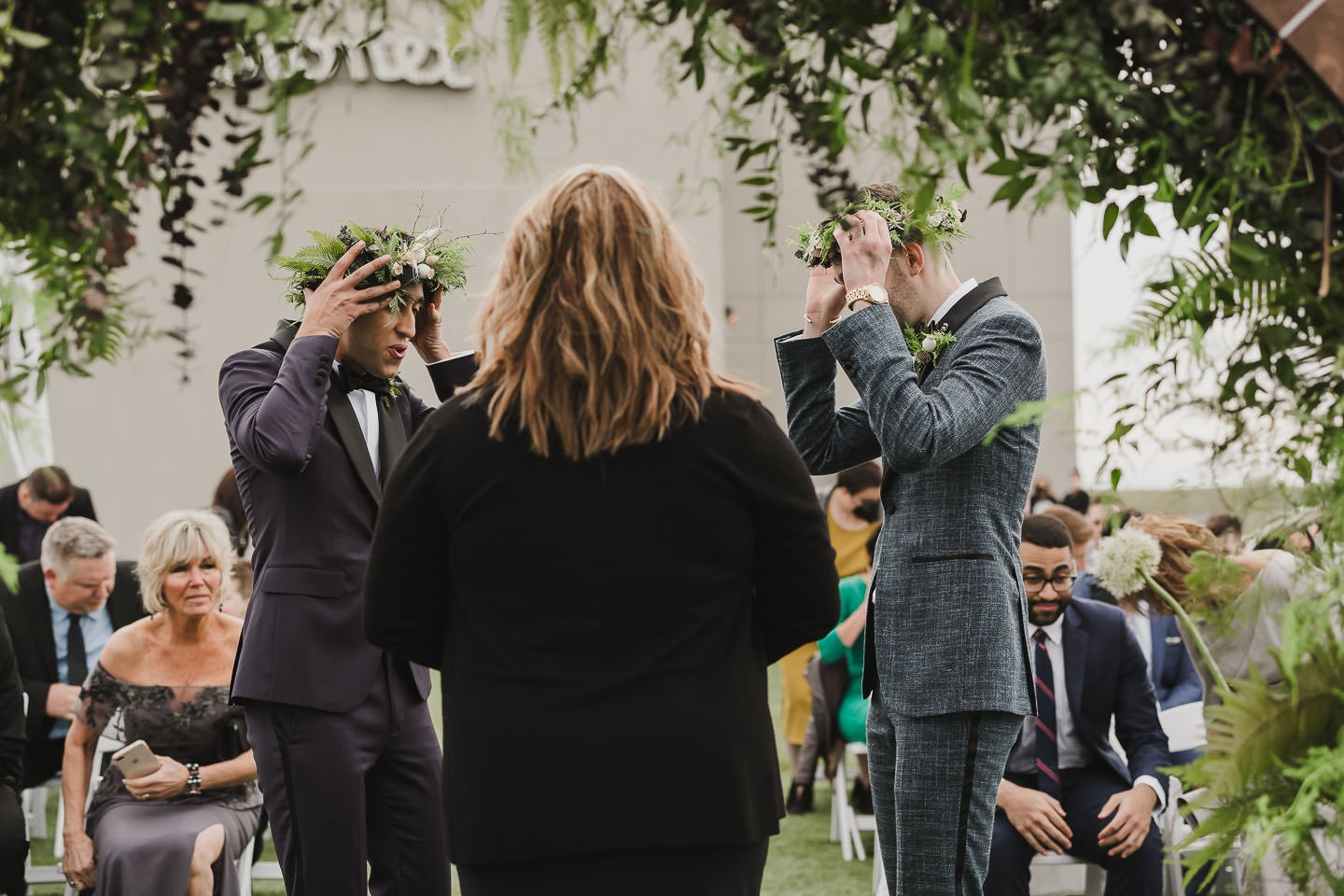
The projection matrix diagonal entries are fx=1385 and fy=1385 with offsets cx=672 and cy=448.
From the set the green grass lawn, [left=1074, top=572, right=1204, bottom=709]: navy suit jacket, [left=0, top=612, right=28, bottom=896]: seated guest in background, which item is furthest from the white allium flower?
[left=0, top=612, right=28, bottom=896]: seated guest in background

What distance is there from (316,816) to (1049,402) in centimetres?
189

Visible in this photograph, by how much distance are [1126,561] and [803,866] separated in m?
2.55

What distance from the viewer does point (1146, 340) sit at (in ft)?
6.72

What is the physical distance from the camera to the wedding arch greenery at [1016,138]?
1875 millimetres

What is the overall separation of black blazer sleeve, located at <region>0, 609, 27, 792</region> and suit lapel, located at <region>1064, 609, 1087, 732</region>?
134 inches

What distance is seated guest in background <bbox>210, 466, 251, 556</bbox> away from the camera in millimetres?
6711

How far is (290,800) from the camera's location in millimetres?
2994

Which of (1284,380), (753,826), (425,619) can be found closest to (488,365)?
(425,619)

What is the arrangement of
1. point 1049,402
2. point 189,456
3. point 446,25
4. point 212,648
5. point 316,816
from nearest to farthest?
1. point 1049,402
2. point 446,25
3. point 316,816
4. point 212,648
5. point 189,456

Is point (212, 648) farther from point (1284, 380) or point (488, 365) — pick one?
point (1284, 380)

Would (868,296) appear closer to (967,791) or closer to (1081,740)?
(967,791)

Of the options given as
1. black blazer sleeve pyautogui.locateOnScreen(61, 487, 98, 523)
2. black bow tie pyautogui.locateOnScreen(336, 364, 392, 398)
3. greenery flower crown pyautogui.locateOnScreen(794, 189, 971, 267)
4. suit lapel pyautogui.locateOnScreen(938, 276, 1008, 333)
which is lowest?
black blazer sleeve pyautogui.locateOnScreen(61, 487, 98, 523)

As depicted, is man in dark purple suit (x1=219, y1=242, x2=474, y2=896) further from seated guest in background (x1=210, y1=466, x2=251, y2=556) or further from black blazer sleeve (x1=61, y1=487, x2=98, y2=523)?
black blazer sleeve (x1=61, y1=487, x2=98, y2=523)

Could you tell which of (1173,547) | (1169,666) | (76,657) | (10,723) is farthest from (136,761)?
(1169,666)
